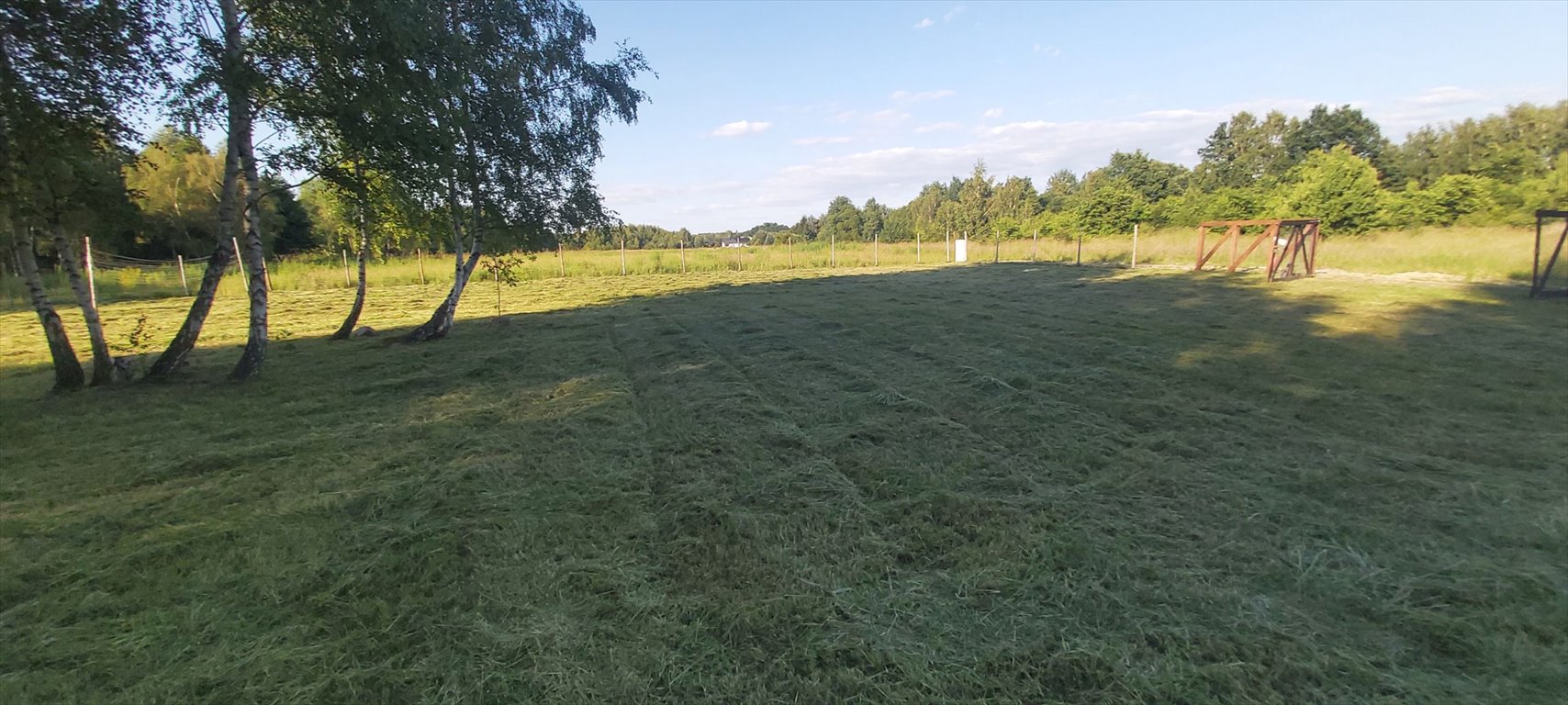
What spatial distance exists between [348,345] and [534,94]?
4782mm

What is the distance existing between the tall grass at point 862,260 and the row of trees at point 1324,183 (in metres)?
0.99

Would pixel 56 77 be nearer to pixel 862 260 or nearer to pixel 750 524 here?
pixel 750 524

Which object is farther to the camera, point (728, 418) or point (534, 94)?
point (534, 94)

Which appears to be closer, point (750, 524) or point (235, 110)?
point (750, 524)

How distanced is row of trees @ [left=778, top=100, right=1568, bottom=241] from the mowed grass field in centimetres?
1824

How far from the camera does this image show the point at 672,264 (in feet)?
97.6

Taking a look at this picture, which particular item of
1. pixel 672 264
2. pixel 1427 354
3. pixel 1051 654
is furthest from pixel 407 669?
pixel 672 264

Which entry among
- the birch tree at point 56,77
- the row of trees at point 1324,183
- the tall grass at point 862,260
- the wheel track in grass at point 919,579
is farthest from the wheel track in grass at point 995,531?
the row of trees at point 1324,183

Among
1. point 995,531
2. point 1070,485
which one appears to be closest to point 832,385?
point 1070,485

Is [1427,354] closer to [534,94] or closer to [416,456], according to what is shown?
[416,456]

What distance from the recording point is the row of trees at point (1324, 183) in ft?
64.5

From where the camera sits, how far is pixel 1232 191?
1145 inches

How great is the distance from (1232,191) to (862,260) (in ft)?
55.1

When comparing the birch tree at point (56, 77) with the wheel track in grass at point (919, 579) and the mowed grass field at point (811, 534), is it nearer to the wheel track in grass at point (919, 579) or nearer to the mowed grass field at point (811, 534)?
the mowed grass field at point (811, 534)
